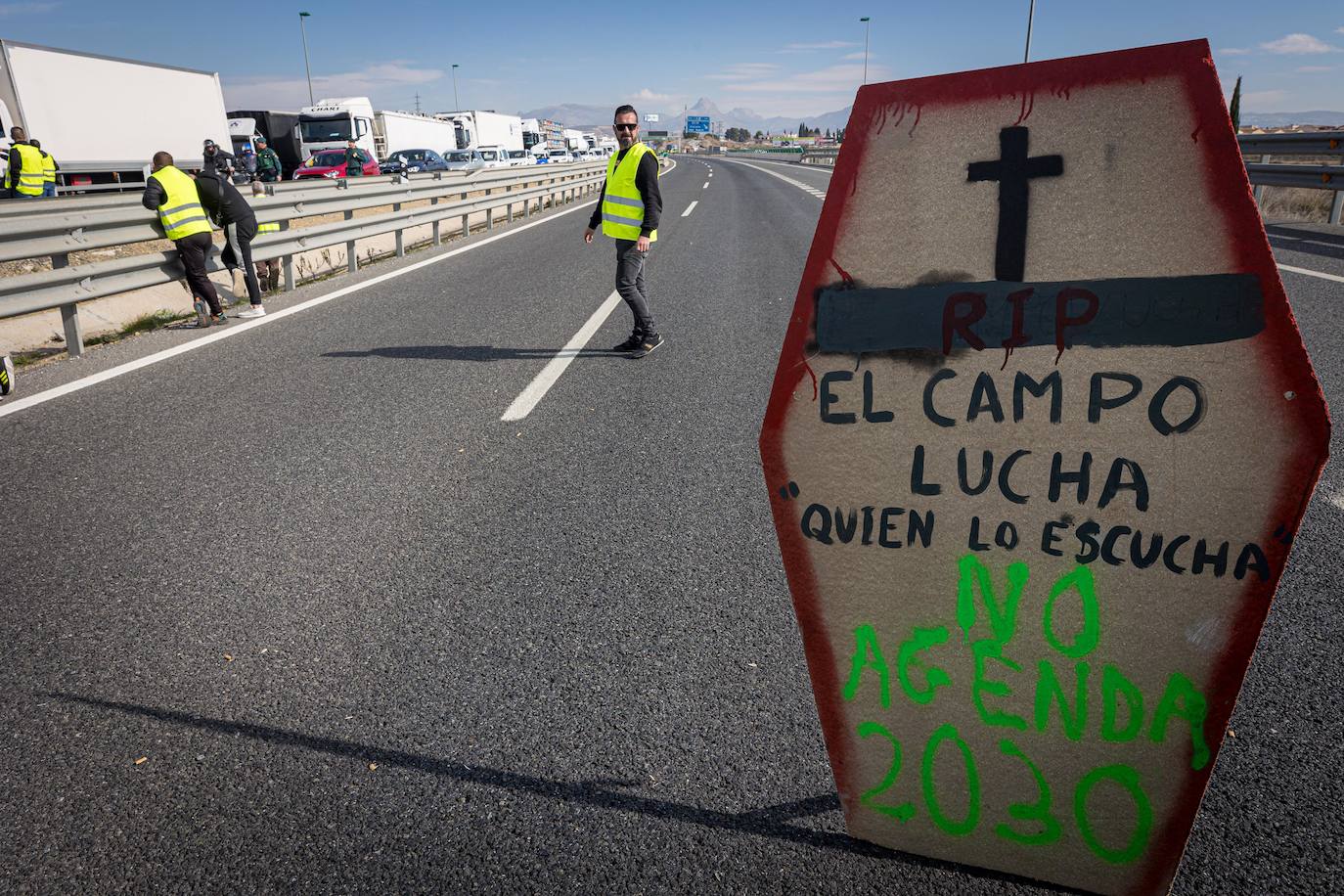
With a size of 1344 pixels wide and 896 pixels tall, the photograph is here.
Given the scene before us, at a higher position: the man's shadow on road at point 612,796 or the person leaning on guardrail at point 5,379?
the person leaning on guardrail at point 5,379

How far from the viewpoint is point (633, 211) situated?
274 inches

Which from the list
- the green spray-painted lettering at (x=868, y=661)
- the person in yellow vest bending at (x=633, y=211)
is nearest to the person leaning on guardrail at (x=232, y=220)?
the person in yellow vest bending at (x=633, y=211)

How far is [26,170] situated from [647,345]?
1462cm

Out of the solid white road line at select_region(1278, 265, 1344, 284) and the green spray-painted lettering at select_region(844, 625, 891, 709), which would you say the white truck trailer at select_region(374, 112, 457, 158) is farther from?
the green spray-painted lettering at select_region(844, 625, 891, 709)

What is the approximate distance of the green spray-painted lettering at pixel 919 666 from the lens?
1.73 metres

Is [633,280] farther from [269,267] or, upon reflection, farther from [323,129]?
[323,129]

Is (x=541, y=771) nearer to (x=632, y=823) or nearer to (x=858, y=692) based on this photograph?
(x=632, y=823)

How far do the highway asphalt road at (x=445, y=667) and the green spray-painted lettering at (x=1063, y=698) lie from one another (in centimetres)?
47

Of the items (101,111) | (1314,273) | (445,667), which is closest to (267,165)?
(101,111)

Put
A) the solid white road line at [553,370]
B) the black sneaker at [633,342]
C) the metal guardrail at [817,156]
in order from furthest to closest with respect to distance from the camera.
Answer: the metal guardrail at [817,156] < the black sneaker at [633,342] < the solid white road line at [553,370]

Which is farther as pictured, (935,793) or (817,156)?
(817,156)

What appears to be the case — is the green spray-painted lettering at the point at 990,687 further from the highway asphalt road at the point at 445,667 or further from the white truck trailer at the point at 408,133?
the white truck trailer at the point at 408,133

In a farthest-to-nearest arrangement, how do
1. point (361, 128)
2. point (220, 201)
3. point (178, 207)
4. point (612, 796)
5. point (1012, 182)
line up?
point (361, 128), point (220, 201), point (178, 207), point (612, 796), point (1012, 182)

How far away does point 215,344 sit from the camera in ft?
24.5
